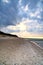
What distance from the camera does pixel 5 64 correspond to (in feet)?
40.7

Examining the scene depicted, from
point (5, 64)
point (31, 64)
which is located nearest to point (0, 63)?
point (5, 64)

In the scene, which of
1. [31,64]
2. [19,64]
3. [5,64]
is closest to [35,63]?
[31,64]

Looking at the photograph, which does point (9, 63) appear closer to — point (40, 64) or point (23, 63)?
point (23, 63)

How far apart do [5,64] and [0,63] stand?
435mm

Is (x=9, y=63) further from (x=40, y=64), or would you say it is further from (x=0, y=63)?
(x=40, y=64)

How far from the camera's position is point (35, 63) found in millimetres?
13211

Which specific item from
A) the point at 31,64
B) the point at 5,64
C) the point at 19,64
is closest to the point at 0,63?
the point at 5,64

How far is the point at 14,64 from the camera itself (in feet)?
41.7

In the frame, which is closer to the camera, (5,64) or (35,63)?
(5,64)

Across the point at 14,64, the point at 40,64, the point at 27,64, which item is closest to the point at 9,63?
the point at 14,64

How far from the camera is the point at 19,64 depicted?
12.7 meters

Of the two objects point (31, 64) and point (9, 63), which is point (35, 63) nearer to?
point (31, 64)

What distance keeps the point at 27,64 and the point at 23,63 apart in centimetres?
44

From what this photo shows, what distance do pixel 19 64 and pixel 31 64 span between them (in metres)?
1.00
